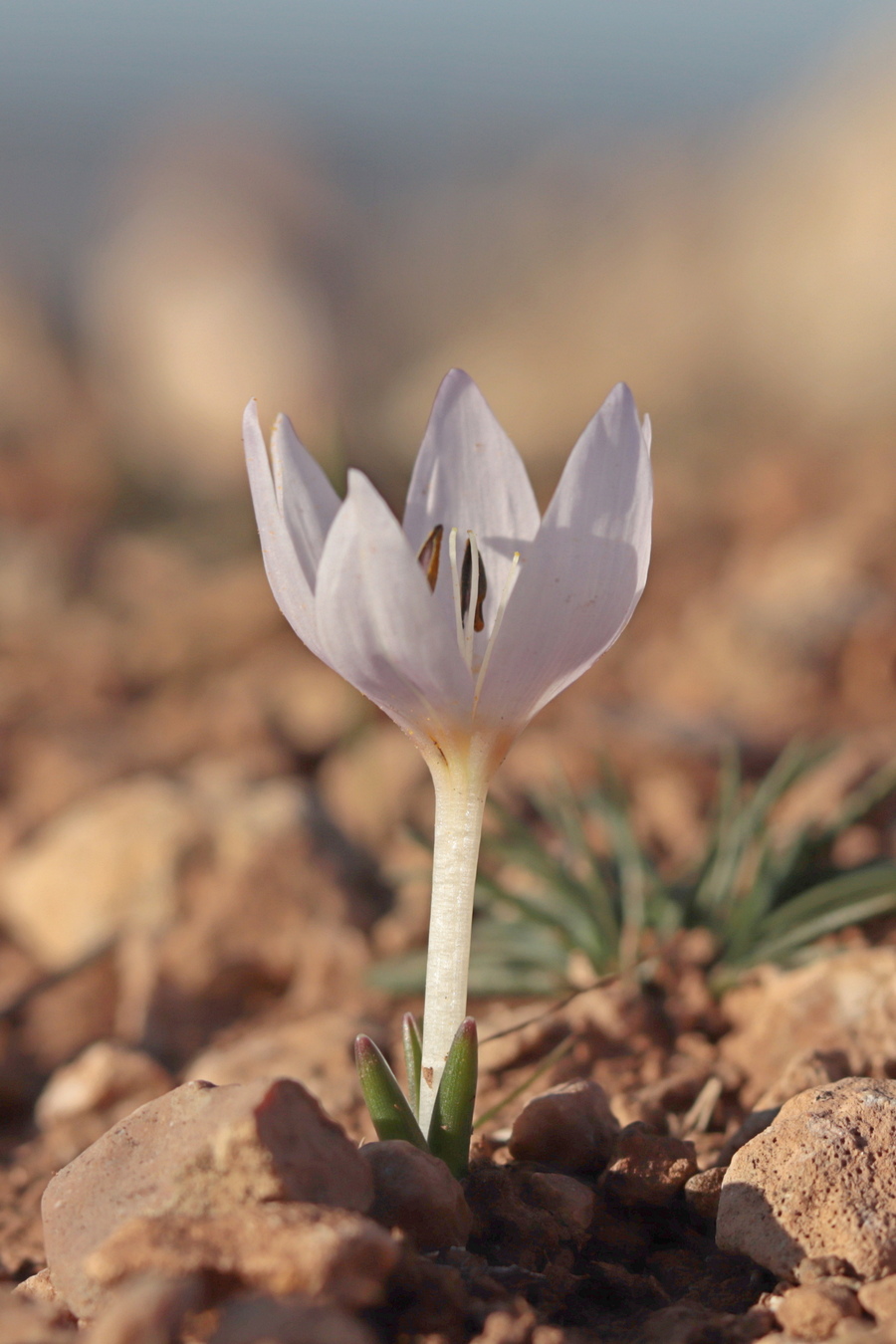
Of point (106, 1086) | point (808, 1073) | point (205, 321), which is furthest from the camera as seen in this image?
point (205, 321)

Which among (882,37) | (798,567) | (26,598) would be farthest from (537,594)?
(882,37)

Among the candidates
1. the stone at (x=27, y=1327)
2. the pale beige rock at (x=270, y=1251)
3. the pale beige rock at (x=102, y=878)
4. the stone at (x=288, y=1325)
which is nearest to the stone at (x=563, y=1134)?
the pale beige rock at (x=270, y=1251)

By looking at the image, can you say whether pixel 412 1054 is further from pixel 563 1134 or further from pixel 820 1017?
pixel 820 1017

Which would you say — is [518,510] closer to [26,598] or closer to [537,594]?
[537,594]

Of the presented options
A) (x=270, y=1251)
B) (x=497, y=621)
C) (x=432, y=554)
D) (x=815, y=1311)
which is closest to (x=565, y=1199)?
(x=815, y=1311)

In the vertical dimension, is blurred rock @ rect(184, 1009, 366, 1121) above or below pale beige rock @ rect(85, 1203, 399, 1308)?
below

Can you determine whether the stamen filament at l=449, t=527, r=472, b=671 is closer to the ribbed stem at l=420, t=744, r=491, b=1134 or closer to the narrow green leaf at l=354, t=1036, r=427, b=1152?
the ribbed stem at l=420, t=744, r=491, b=1134

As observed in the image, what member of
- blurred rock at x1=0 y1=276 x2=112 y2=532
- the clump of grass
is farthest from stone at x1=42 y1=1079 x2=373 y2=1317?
blurred rock at x1=0 y1=276 x2=112 y2=532
